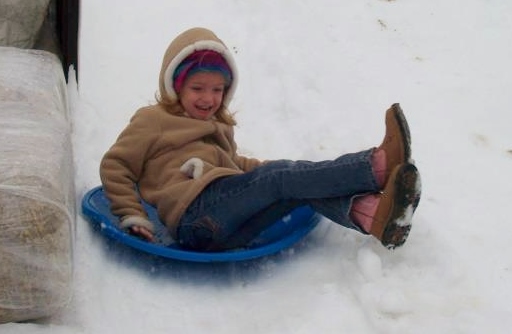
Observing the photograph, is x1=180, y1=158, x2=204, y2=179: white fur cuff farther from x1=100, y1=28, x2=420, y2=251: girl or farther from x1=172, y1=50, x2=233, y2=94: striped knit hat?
x1=172, y1=50, x2=233, y2=94: striped knit hat

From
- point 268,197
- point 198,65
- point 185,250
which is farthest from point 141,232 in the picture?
point 198,65

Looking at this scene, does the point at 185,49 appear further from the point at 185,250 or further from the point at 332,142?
the point at 332,142

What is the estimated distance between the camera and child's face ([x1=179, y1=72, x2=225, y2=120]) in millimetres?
2330

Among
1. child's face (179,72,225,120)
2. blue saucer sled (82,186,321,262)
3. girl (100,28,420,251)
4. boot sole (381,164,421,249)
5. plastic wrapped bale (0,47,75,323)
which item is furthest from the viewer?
child's face (179,72,225,120)

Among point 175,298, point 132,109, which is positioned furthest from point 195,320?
point 132,109

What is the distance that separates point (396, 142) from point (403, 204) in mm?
177

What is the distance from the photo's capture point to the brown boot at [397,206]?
1.98 meters

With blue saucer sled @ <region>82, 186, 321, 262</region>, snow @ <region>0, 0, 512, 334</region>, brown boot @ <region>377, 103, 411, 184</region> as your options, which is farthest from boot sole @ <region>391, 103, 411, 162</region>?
blue saucer sled @ <region>82, 186, 321, 262</region>

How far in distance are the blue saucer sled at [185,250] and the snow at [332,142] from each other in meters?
0.06

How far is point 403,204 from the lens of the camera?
2.00 m

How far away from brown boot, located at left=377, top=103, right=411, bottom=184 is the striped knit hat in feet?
1.92

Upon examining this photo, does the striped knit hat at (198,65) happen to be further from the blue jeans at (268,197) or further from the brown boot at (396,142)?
the brown boot at (396,142)

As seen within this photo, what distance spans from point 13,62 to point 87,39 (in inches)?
49.9

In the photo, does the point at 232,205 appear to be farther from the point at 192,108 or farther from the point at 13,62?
the point at 13,62
